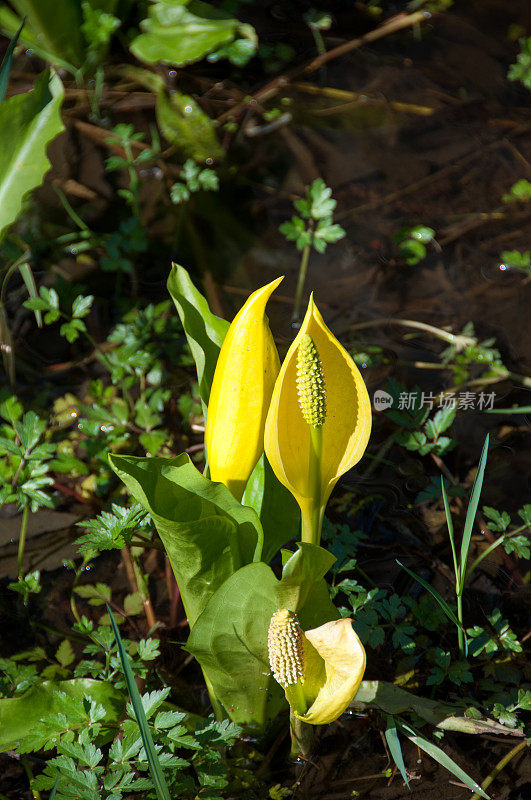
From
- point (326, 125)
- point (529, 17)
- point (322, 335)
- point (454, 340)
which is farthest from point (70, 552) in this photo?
point (529, 17)

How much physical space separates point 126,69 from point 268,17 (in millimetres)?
596

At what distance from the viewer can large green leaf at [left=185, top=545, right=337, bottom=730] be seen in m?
1.00

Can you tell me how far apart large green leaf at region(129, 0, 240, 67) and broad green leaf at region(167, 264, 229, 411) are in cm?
154

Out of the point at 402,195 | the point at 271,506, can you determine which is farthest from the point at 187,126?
the point at 271,506

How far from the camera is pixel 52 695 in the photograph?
1234 mm

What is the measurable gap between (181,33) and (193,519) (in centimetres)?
203

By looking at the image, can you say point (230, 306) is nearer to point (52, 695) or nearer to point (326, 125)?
point (326, 125)

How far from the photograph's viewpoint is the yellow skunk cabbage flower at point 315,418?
95 centimetres

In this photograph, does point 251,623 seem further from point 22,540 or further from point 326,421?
point 22,540

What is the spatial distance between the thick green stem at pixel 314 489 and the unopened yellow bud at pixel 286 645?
19 centimetres

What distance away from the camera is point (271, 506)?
1.23 meters

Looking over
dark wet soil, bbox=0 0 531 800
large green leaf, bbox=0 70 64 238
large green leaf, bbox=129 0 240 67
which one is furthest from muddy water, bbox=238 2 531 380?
large green leaf, bbox=0 70 64 238

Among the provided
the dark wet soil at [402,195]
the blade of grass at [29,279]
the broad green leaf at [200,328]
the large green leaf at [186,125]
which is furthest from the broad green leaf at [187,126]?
the broad green leaf at [200,328]

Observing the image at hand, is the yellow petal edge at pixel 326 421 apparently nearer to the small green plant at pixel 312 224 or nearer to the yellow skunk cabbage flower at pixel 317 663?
the yellow skunk cabbage flower at pixel 317 663
